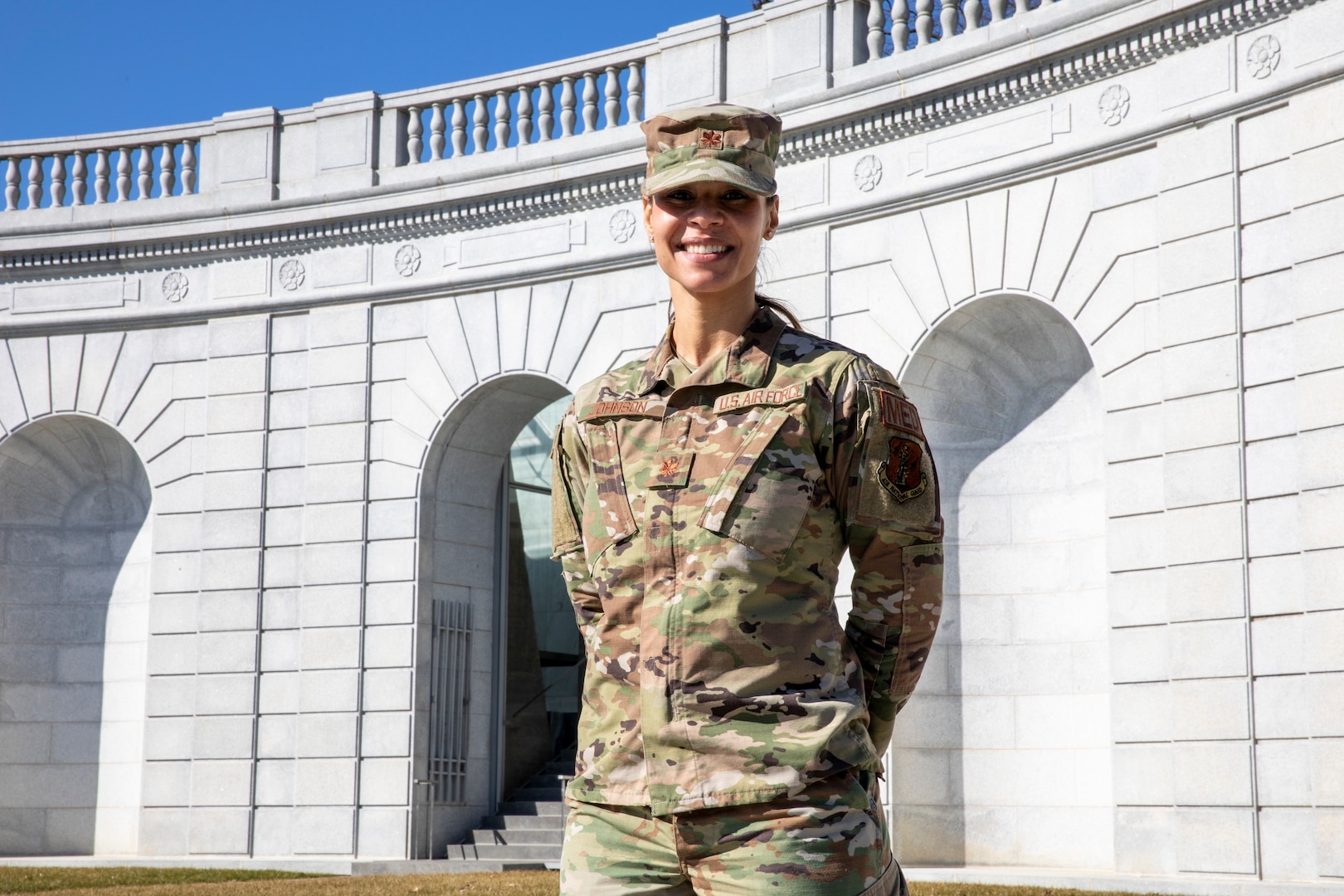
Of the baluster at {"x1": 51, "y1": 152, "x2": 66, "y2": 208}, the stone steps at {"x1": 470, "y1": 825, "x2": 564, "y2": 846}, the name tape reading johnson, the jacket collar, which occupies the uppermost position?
the baluster at {"x1": 51, "y1": 152, "x2": 66, "y2": 208}

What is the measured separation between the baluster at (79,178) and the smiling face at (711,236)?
52.9 feet

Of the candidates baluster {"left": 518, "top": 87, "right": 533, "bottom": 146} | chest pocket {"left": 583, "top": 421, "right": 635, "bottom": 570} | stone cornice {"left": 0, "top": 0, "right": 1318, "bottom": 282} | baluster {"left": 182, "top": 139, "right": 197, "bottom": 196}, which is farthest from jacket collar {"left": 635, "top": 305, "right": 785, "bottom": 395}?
baluster {"left": 182, "top": 139, "right": 197, "bottom": 196}

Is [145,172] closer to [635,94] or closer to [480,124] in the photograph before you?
[480,124]

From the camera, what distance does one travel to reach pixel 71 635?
17969 millimetres

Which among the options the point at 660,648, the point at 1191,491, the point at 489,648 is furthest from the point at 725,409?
the point at 489,648

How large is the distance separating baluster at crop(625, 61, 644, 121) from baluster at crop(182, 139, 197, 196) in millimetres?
5188

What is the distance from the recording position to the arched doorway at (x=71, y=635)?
57.2 feet

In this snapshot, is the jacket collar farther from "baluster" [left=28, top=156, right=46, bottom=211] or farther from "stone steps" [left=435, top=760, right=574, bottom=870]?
"baluster" [left=28, top=156, right=46, bottom=211]

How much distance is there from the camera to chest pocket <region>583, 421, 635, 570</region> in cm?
308

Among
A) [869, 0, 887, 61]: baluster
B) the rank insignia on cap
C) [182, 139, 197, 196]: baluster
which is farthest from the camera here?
[182, 139, 197, 196]: baluster

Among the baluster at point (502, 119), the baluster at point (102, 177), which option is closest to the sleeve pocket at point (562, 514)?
the baluster at point (502, 119)

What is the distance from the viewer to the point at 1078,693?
13383mm

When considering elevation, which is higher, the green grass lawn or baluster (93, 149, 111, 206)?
baluster (93, 149, 111, 206)

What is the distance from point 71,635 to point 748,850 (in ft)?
55.2
